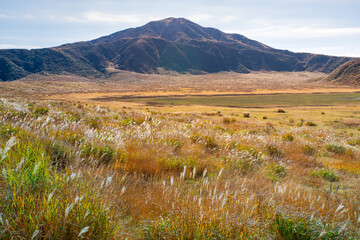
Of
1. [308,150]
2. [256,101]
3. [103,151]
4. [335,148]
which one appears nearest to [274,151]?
[308,150]

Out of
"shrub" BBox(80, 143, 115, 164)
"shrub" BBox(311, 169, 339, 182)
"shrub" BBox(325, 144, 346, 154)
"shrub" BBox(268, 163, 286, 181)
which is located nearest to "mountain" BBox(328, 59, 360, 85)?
"shrub" BBox(325, 144, 346, 154)

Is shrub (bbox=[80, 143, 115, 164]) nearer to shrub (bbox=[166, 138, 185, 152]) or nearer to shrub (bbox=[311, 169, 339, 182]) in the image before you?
shrub (bbox=[166, 138, 185, 152])

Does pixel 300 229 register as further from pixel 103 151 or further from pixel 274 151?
pixel 274 151

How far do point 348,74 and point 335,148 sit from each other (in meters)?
126

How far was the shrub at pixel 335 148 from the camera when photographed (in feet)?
33.2

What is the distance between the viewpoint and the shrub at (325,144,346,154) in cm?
1013

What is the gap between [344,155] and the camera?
31.3 ft

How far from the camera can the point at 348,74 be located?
11112 centimetres

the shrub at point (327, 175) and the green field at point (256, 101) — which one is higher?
the shrub at point (327, 175)

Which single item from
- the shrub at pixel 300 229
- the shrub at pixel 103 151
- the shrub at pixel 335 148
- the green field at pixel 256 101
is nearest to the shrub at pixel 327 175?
the shrub at pixel 300 229

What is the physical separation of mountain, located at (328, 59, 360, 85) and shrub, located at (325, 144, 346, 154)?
378ft

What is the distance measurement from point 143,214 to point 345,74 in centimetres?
13738

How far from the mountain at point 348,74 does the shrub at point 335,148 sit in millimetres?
115206

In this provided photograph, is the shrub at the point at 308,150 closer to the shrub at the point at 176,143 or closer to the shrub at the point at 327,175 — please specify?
the shrub at the point at 327,175
